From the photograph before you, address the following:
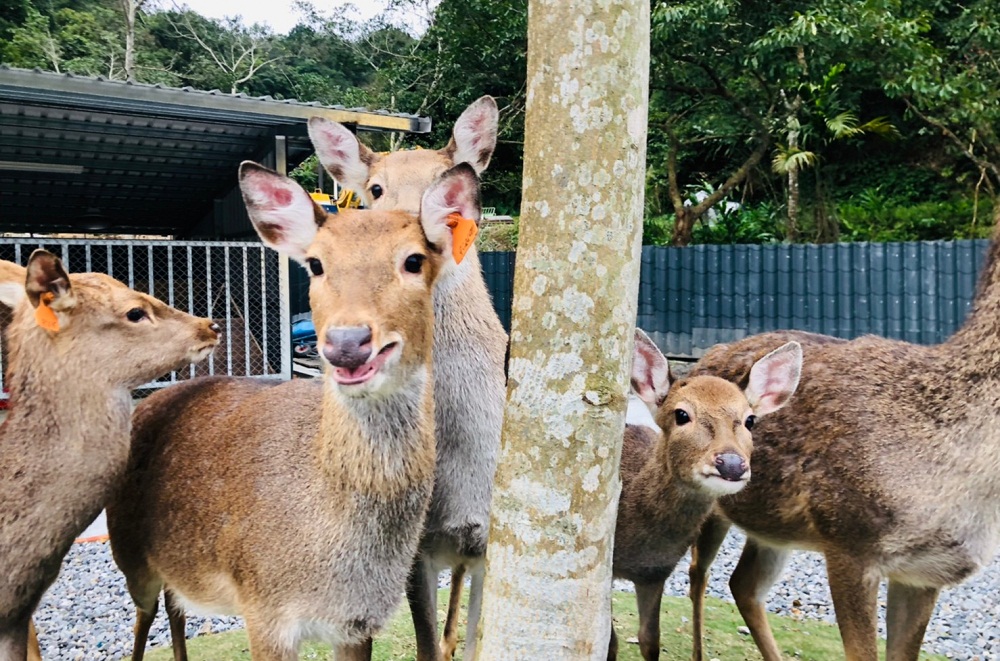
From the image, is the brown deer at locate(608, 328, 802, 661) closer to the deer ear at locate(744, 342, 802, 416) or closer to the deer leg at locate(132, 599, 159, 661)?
the deer ear at locate(744, 342, 802, 416)

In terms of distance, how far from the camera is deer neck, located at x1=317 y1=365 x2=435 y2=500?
3.15m

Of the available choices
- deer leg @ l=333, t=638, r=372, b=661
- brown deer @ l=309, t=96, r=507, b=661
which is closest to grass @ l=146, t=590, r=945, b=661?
brown deer @ l=309, t=96, r=507, b=661

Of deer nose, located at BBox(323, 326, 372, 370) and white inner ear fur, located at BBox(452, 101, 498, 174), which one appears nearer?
deer nose, located at BBox(323, 326, 372, 370)

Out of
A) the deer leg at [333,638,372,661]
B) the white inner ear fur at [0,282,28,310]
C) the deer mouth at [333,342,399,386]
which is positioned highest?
the white inner ear fur at [0,282,28,310]

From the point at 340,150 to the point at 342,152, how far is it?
15 mm

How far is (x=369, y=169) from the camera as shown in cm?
475

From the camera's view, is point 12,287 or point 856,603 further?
point 856,603

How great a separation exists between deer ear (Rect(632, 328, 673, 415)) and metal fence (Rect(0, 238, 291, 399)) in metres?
7.48

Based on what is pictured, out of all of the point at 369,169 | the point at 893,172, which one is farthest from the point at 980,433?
the point at 893,172

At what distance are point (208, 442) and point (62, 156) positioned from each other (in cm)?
1058

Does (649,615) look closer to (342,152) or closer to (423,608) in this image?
(423,608)

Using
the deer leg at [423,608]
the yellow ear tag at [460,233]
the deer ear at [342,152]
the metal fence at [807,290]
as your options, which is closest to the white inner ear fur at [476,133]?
the deer ear at [342,152]

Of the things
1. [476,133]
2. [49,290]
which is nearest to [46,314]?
[49,290]

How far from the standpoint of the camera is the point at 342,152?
4.73 m
